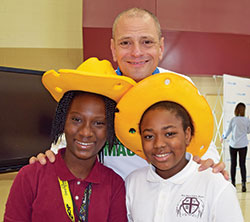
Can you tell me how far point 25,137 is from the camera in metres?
2.26

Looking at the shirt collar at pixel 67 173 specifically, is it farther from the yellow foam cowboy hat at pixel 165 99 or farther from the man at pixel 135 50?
the man at pixel 135 50

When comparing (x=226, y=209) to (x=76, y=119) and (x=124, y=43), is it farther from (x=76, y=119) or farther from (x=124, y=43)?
(x=124, y=43)

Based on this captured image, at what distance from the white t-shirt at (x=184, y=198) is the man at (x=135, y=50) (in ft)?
1.14

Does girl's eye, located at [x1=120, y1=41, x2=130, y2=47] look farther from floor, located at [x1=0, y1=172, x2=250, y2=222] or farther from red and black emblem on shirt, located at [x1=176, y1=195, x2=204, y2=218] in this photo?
floor, located at [x1=0, y1=172, x2=250, y2=222]

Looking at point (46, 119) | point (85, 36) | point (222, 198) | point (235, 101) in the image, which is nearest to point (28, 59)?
point (85, 36)

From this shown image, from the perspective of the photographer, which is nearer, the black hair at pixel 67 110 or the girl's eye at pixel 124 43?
the black hair at pixel 67 110

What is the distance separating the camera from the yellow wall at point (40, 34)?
4641 mm

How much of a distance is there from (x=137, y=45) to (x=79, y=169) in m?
0.72

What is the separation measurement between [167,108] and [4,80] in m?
1.28

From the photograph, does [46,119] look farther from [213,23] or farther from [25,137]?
[213,23]

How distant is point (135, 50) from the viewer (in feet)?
5.39

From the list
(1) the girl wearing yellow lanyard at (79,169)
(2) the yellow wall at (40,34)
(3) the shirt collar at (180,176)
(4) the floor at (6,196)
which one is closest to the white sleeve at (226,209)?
(3) the shirt collar at (180,176)

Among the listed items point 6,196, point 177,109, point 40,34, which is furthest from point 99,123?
point 40,34

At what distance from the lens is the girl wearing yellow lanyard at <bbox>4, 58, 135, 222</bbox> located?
1226mm
